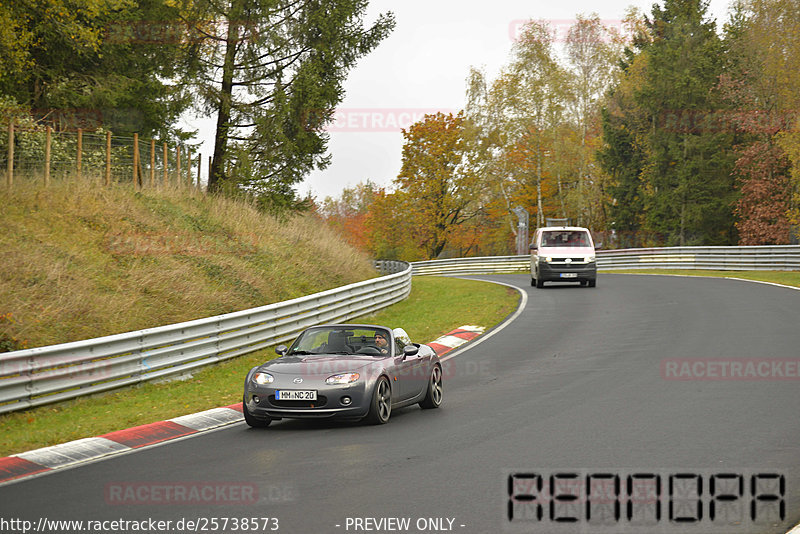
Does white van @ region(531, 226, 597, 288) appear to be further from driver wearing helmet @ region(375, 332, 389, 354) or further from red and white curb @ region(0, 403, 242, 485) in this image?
red and white curb @ region(0, 403, 242, 485)

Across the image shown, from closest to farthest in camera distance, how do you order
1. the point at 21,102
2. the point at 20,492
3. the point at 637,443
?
the point at 20,492, the point at 637,443, the point at 21,102

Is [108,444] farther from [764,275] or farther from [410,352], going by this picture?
[764,275]

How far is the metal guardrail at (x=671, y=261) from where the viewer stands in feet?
128

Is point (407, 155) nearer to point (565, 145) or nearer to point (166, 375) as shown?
point (565, 145)

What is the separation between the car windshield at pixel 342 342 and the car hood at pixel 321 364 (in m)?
0.23

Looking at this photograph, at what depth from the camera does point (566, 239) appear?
31.8 m

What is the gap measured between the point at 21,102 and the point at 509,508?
28.8 m

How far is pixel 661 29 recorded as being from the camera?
61188 millimetres

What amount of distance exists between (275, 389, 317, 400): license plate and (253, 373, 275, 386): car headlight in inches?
8.5

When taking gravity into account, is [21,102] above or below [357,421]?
above

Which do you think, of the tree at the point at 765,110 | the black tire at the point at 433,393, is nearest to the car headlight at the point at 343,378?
the black tire at the point at 433,393

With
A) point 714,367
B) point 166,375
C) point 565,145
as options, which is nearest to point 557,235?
point 714,367

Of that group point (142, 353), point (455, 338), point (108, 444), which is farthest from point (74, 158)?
point (108, 444)

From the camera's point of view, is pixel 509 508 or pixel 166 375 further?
pixel 166 375
